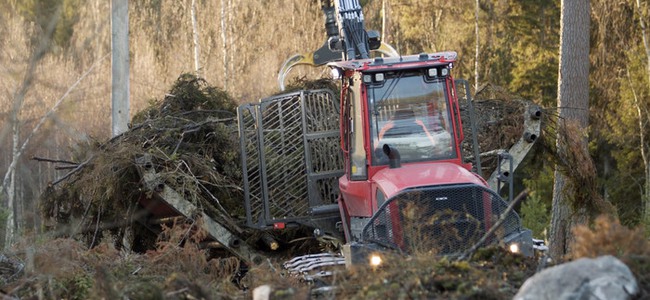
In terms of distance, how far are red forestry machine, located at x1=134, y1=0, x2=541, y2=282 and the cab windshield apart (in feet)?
0.03

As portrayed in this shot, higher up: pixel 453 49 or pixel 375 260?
pixel 453 49

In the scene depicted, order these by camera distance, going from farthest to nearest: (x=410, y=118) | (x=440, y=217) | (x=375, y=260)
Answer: (x=410, y=118), (x=440, y=217), (x=375, y=260)

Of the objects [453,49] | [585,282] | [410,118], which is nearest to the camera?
[585,282]

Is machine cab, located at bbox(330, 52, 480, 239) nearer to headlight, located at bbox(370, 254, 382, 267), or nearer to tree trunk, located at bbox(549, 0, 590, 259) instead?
headlight, located at bbox(370, 254, 382, 267)

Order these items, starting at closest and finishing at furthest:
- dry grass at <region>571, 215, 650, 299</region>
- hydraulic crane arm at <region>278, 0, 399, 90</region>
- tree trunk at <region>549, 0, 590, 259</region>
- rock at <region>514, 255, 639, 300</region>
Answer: rock at <region>514, 255, 639, 300</region> → dry grass at <region>571, 215, 650, 299</region> → hydraulic crane arm at <region>278, 0, 399, 90</region> → tree trunk at <region>549, 0, 590, 259</region>

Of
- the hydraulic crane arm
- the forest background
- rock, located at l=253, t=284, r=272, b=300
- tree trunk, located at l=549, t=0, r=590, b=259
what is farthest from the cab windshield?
the forest background

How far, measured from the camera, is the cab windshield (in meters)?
10.7

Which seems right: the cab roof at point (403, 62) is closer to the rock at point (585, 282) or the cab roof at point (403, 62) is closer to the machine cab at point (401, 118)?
the machine cab at point (401, 118)

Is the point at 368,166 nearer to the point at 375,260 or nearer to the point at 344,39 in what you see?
the point at 375,260

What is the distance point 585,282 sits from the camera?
688 cm

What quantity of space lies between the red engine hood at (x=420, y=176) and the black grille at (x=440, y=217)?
13 cm

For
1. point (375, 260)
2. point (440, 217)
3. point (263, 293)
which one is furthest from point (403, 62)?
point (263, 293)

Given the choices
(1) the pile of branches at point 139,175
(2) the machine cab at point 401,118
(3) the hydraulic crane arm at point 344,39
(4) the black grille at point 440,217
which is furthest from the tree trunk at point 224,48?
(4) the black grille at point 440,217

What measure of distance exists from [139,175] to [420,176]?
3.81 m
